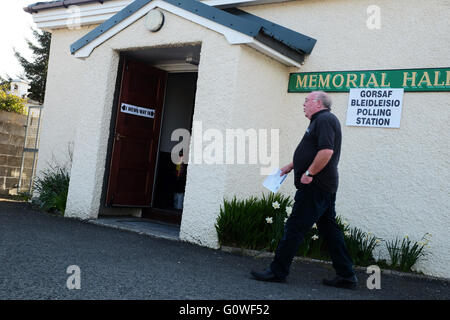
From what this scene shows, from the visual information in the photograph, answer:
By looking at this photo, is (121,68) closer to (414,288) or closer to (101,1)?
(101,1)

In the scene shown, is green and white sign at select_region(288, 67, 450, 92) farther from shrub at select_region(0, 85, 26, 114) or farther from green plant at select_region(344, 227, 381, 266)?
shrub at select_region(0, 85, 26, 114)

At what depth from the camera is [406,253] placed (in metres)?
5.55

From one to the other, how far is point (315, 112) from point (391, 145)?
2121 mm

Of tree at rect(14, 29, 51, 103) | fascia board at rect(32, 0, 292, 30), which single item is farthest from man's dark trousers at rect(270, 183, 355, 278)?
tree at rect(14, 29, 51, 103)

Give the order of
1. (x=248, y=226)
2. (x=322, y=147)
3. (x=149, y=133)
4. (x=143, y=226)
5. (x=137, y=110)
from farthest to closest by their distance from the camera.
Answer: (x=149, y=133)
(x=137, y=110)
(x=143, y=226)
(x=248, y=226)
(x=322, y=147)

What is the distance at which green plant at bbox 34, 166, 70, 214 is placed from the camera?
7.92 meters

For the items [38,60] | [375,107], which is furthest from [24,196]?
[38,60]

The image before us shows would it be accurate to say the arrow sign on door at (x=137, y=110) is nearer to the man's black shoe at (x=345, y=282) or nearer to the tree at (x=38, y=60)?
the man's black shoe at (x=345, y=282)

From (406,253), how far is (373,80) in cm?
231

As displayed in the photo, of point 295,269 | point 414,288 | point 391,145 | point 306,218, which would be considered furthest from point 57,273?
point 391,145

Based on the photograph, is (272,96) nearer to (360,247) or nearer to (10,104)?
(360,247)

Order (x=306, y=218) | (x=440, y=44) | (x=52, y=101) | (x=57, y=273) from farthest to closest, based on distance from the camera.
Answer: (x=52, y=101) < (x=440, y=44) < (x=306, y=218) < (x=57, y=273)

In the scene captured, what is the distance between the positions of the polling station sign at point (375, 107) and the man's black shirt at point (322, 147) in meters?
2.07
